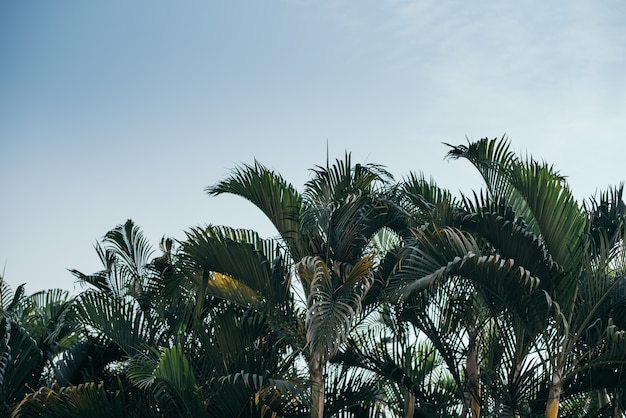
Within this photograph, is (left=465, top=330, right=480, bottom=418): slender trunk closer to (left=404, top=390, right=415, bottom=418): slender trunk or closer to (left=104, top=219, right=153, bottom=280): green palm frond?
(left=404, top=390, right=415, bottom=418): slender trunk

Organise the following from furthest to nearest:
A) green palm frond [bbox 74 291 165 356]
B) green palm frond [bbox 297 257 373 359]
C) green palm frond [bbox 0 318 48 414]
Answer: green palm frond [bbox 0 318 48 414] < green palm frond [bbox 74 291 165 356] < green palm frond [bbox 297 257 373 359]

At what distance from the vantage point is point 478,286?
8352mm

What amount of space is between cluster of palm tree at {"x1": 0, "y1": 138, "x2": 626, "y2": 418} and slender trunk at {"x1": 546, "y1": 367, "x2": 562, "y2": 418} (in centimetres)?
1

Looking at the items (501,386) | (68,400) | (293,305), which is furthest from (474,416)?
(68,400)

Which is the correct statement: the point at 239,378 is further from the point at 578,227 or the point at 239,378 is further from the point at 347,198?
the point at 578,227

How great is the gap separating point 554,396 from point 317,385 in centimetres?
218

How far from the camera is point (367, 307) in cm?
877

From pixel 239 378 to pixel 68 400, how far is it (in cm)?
182

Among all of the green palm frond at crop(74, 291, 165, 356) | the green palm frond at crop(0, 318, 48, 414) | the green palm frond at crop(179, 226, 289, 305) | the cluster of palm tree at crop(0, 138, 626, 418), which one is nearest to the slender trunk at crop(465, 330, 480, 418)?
the cluster of palm tree at crop(0, 138, 626, 418)

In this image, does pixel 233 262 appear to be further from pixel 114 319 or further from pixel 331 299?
pixel 114 319

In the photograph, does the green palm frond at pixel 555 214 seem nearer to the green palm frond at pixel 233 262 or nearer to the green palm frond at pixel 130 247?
→ the green palm frond at pixel 233 262

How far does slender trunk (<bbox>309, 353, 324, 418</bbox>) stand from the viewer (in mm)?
8312

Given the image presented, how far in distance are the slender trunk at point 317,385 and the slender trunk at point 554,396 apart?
208 centimetres

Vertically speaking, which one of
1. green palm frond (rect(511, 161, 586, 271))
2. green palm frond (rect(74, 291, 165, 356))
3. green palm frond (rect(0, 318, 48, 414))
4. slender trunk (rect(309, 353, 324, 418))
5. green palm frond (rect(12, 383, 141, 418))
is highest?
green palm frond (rect(511, 161, 586, 271))
